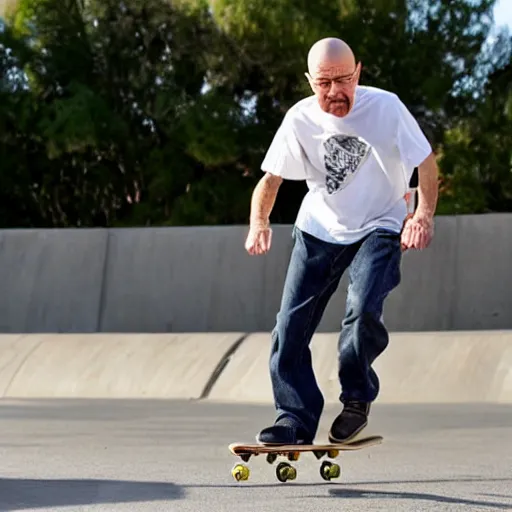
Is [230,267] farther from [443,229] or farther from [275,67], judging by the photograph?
[275,67]

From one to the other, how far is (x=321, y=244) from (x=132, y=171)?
57.9ft

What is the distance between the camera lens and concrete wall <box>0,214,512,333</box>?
15016 millimetres

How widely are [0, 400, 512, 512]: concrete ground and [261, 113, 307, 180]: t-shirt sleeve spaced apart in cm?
121

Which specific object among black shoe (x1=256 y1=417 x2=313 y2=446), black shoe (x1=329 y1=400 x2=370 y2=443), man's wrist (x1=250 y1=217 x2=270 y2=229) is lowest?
black shoe (x1=256 y1=417 x2=313 y2=446)

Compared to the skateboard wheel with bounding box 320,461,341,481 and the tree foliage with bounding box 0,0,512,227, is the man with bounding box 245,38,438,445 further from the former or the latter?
the tree foliage with bounding box 0,0,512,227

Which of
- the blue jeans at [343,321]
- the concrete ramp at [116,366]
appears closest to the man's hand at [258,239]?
the blue jeans at [343,321]

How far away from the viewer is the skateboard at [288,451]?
6133 millimetres

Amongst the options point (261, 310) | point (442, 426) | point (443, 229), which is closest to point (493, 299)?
point (443, 229)

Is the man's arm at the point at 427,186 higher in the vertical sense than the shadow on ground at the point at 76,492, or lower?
higher

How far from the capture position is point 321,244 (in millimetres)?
6305

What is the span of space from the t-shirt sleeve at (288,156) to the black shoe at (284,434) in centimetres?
94

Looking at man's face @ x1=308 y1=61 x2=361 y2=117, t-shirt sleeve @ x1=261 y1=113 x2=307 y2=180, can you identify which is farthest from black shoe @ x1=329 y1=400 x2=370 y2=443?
man's face @ x1=308 y1=61 x2=361 y2=117

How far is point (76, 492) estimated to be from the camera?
20.1ft

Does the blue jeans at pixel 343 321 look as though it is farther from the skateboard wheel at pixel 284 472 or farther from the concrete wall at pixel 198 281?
the concrete wall at pixel 198 281
